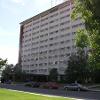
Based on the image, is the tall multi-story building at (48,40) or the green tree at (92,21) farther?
the tall multi-story building at (48,40)

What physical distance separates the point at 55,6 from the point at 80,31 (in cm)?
11900

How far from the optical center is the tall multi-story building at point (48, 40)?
123625 mm

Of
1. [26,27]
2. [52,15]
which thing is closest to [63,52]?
[52,15]

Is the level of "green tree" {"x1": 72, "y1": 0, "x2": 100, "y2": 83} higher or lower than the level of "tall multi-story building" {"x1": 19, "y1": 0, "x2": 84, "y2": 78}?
lower

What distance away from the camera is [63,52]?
126m

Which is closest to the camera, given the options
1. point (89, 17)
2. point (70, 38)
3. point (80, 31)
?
point (89, 17)

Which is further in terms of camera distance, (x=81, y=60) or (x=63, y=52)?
(x=63, y=52)

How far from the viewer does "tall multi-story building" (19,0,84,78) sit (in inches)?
4867

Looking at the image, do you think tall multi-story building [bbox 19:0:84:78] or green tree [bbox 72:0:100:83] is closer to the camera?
green tree [bbox 72:0:100:83]

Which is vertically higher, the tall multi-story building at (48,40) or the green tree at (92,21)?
the tall multi-story building at (48,40)

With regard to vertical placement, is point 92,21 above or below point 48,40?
below

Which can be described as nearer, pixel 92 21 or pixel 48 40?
pixel 92 21

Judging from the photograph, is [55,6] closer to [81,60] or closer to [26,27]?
[26,27]

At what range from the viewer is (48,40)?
13825 centimetres
